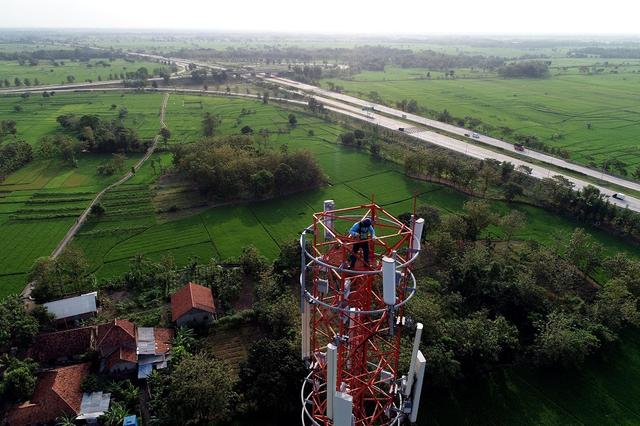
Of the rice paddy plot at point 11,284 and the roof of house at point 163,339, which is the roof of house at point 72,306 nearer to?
the roof of house at point 163,339

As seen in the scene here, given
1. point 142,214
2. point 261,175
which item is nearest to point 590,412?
point 261,175

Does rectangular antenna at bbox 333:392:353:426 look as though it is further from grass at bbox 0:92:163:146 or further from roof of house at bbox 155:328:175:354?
grass at bbox 0:92:163:146

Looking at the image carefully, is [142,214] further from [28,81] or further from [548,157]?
[28,81]

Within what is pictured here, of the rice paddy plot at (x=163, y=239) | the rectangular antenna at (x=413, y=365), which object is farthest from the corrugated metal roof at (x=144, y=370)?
the rectangular antenna at (x=413, y=365)

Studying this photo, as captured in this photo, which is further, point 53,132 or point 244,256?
point 53,132

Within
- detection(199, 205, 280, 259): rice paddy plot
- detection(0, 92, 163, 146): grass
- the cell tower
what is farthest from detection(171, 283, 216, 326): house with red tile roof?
detection(0, 92, 163, 146): grass

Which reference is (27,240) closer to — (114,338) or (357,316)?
(114,338)
